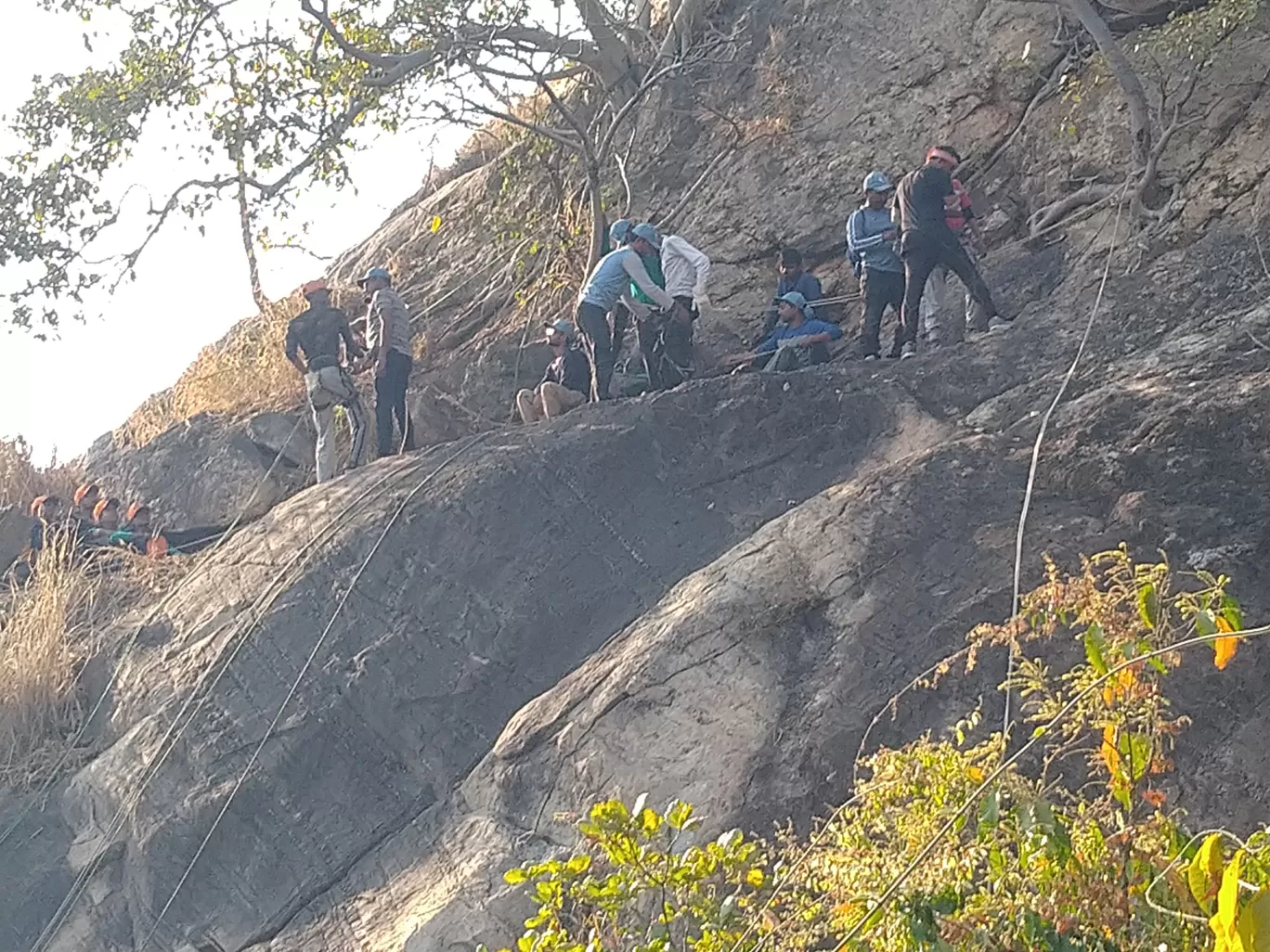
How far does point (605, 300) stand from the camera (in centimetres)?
1126

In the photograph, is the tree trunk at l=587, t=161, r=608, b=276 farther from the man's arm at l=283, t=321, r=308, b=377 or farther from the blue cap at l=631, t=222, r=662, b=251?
the man's arm at l=283, t=321, r=308, b=377

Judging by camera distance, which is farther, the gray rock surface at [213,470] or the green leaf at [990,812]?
the gray rock surface at [213,470]

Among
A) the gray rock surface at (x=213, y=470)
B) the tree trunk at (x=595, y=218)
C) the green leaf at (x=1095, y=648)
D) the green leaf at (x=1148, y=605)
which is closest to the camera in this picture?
the green leaf at (x=1095, y=648)

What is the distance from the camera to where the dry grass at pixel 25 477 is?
14.8 meters

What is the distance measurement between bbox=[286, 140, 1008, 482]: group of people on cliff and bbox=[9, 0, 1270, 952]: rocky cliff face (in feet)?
2.87

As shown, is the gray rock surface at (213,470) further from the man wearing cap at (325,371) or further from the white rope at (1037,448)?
the white rope at (1037,448)

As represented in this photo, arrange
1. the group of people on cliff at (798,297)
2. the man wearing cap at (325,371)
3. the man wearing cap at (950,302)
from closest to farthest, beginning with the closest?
the group of people on cliff at (798,297) < the man wearing cap at (950,302) < the man wearing cap at (325,371)

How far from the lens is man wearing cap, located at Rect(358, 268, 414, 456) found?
461 inches

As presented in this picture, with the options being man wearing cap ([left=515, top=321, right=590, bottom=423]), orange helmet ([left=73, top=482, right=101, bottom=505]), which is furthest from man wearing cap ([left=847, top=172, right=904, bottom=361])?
orange helmet ([left=73, top=482, right=101, bottom=505])

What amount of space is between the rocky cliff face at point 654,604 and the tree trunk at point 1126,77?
0.34 meters

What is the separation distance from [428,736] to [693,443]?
2394mm

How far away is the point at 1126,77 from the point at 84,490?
9.32 meters

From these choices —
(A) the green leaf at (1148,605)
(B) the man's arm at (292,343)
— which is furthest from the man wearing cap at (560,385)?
(A) the green leaf at (1148,605)

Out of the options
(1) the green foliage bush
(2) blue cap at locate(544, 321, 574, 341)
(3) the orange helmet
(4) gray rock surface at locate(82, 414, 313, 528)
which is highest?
(3) the orange helmet
